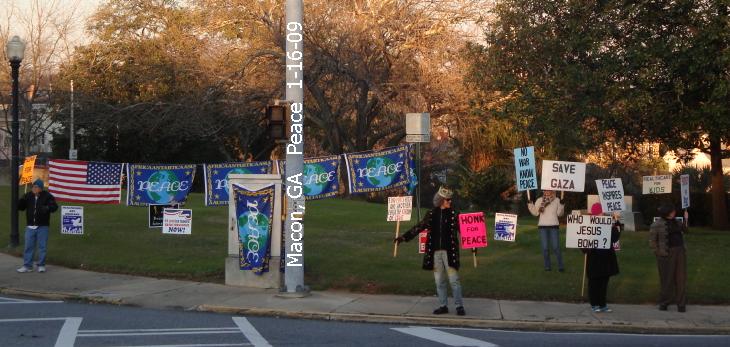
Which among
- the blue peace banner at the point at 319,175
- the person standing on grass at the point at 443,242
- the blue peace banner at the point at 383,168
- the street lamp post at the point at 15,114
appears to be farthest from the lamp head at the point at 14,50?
the person standing on grass at the point at 443,242

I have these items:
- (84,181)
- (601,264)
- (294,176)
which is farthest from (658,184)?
(84,181)

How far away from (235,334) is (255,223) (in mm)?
4116

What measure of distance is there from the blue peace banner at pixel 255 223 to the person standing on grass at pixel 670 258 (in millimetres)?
6133

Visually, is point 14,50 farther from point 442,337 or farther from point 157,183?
point 442,337

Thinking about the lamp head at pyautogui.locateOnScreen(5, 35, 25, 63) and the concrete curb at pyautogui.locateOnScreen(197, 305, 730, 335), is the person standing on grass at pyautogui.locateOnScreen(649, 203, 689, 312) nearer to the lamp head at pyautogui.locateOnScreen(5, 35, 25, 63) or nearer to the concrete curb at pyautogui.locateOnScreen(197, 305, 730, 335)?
the concrete curb at pyautogui.locateOnScreen(197, 305, 730, 335)

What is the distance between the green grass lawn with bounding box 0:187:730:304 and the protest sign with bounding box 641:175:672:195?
1.25 metres

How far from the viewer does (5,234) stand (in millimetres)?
22328

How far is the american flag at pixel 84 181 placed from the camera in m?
20.5

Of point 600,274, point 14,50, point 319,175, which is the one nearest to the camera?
point 600,274

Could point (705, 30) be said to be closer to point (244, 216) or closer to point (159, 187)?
point (244, 216)

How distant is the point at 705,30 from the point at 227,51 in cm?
1937

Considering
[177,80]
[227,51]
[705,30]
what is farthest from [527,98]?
[177,80]

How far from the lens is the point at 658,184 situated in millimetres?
19375

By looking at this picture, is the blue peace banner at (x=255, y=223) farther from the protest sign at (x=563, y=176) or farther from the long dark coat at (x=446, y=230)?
the protest sign at (x=563, y=176)
